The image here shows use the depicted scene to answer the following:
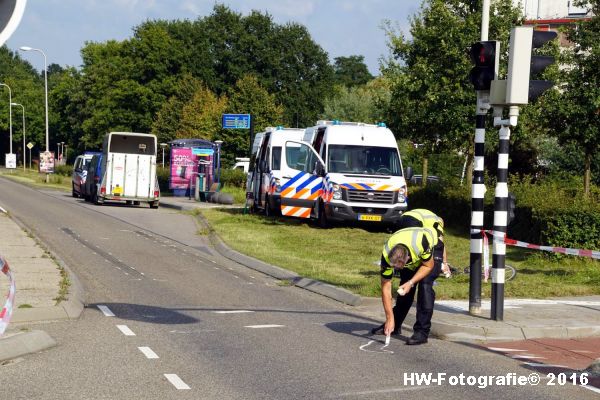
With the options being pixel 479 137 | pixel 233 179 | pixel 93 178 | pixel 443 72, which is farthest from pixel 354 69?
pixel 479 137

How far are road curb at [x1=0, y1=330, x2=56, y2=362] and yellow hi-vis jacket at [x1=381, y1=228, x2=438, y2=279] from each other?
11.7 feet

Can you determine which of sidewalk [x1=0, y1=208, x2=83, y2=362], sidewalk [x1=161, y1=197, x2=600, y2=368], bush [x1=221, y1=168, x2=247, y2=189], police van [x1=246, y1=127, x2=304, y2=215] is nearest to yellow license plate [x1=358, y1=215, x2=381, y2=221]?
police van [x1=246, y1=127, x2=304, y2=215]

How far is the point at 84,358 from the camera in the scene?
8.80 metres

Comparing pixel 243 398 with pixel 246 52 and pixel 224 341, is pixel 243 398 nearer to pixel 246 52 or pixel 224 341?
pixel 224 341

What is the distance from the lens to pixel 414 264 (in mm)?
10102

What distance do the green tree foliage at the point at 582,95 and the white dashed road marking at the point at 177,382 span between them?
19.1 m

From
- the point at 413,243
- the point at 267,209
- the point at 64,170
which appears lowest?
the point at 64,170

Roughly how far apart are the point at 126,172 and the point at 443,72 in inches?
562

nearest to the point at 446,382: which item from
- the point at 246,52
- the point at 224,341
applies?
the point at 224,341

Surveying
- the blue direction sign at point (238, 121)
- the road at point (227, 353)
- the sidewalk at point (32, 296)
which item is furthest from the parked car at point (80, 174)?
the road at point (227, 353)

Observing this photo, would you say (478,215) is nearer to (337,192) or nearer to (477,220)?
(477,220)

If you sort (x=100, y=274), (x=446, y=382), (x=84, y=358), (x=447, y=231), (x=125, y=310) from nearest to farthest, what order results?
(x=446, y=382) < (x=84, y=358) < (x=125, y=310) < (x=100, y=274) < (x=447, y=231)

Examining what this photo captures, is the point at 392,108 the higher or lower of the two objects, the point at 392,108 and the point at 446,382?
the higher

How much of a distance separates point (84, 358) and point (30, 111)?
4812 inches
